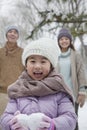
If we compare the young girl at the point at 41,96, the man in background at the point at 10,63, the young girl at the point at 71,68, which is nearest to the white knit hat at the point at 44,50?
the young girl at the point at 41,96

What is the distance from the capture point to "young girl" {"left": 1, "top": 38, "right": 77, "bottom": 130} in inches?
101

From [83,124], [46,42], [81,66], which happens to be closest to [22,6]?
[83,124]

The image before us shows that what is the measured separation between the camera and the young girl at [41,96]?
2576mm

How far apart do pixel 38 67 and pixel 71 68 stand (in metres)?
2.81

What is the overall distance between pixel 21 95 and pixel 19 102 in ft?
0.15

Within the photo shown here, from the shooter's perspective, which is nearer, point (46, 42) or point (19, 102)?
point (19, 102)

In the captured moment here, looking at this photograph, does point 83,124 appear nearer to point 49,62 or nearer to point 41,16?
point 41,16

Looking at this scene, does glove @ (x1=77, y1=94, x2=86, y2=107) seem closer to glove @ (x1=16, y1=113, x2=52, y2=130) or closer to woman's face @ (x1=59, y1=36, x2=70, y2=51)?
woman's face @ (x1=59, y1=36, x2=70, y2=51)

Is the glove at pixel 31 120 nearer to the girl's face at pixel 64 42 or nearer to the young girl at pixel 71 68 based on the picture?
the young girl at pixel 71 68

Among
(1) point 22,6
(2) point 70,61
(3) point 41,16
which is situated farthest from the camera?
(1) point 22,6

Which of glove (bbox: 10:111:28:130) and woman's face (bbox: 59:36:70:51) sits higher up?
woman's face (bbox: 59:36:70:51)

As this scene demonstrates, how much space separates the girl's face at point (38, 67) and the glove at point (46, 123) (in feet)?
1.11

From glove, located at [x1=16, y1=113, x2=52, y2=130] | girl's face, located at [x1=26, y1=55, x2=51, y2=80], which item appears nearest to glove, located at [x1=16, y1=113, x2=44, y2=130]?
glove, located at [x1=16, y1=113, x2=52, y2=130]

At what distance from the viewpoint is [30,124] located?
8.22 feet
